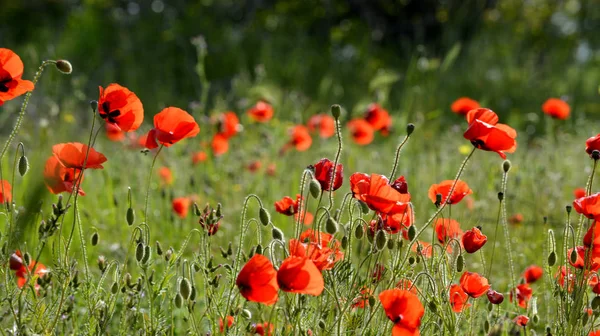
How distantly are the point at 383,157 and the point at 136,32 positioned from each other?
5298 mm

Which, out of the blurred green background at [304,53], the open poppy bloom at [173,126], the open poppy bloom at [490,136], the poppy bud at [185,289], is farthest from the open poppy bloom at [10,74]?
the blurred green background at [304,53]

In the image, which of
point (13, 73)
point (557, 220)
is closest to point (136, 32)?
point (557, 220)

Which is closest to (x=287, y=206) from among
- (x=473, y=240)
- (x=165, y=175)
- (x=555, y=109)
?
(x=473, y=240)

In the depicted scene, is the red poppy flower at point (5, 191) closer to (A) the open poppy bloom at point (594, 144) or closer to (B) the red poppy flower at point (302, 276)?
(B) the red poppy flower at point (302, 276)

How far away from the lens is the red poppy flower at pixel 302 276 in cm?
135

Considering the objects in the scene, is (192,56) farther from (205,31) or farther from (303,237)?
(303,237)

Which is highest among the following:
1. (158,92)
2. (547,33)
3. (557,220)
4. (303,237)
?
(547,33)

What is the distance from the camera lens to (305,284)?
1355 millimetres

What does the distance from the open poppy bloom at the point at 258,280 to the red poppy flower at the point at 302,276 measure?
0.05 m

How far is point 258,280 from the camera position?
55.6 inches

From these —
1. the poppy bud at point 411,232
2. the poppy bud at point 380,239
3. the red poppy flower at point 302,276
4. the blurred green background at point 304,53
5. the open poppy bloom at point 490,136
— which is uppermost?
the blurred green background at point 304,53

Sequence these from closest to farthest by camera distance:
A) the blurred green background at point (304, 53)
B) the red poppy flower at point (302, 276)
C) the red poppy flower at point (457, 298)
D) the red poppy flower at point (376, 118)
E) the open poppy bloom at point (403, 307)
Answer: the red poppy flower at point (302, 276)
the open poppy bloom at point (403, 307)
the red poppy flower at point (457, 298)
the red poppy flower at point (376, 118)
the blurred green background at point (304, 53)

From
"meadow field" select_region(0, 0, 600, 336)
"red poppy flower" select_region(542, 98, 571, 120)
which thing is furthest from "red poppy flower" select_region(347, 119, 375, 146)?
"red poppy flower" select_region(542, 98, 571, 120)

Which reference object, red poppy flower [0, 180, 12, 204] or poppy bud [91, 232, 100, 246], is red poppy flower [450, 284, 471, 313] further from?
red poppy flower [0, 180, 12, 204]
